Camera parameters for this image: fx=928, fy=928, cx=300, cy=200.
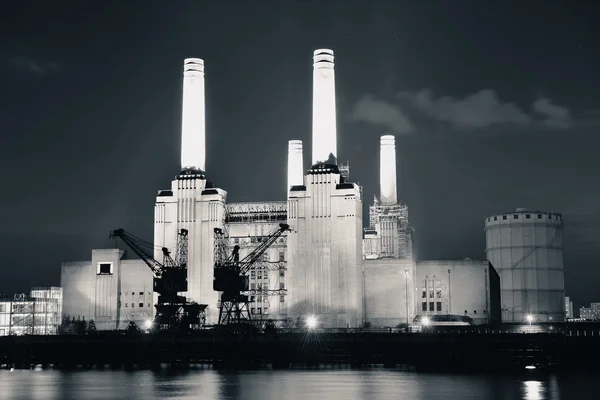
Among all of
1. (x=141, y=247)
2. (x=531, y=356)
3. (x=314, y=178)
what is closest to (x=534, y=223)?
(x=314, y=178)

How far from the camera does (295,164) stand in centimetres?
14638

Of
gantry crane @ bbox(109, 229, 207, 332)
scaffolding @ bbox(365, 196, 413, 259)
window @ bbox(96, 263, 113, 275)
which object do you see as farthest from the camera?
scaffolding @ bbox(365, 196, 413, 259)

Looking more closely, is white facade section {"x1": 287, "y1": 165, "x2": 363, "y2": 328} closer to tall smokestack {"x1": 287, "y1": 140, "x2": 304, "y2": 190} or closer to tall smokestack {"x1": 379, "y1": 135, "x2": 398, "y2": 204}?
tall smokestack {"x1": 287, "y1": 140, "x2": 304, "y2": 190}

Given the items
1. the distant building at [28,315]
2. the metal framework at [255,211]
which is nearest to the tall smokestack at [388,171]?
the metal framework at [255,211]

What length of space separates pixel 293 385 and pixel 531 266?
81.3 meters

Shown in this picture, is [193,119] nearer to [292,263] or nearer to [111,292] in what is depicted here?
[292,263]

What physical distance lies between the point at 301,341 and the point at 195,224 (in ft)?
95.0

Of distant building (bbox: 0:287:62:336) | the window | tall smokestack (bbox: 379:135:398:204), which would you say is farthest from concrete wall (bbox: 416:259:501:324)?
distant building (bbox: 0:287:62:336)

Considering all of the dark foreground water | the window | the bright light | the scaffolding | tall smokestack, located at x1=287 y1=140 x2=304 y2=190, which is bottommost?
the dark foreground water

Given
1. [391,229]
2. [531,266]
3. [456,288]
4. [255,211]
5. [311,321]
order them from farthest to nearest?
1. [391,229]
2. [531,266]
3. [255,211]
4. [456,288]
5. [311,321]

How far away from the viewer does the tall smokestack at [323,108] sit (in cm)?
12269

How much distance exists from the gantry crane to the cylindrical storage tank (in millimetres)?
51830

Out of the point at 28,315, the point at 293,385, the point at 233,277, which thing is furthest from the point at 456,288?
the point at 28,315

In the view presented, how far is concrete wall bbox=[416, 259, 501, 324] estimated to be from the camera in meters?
126
